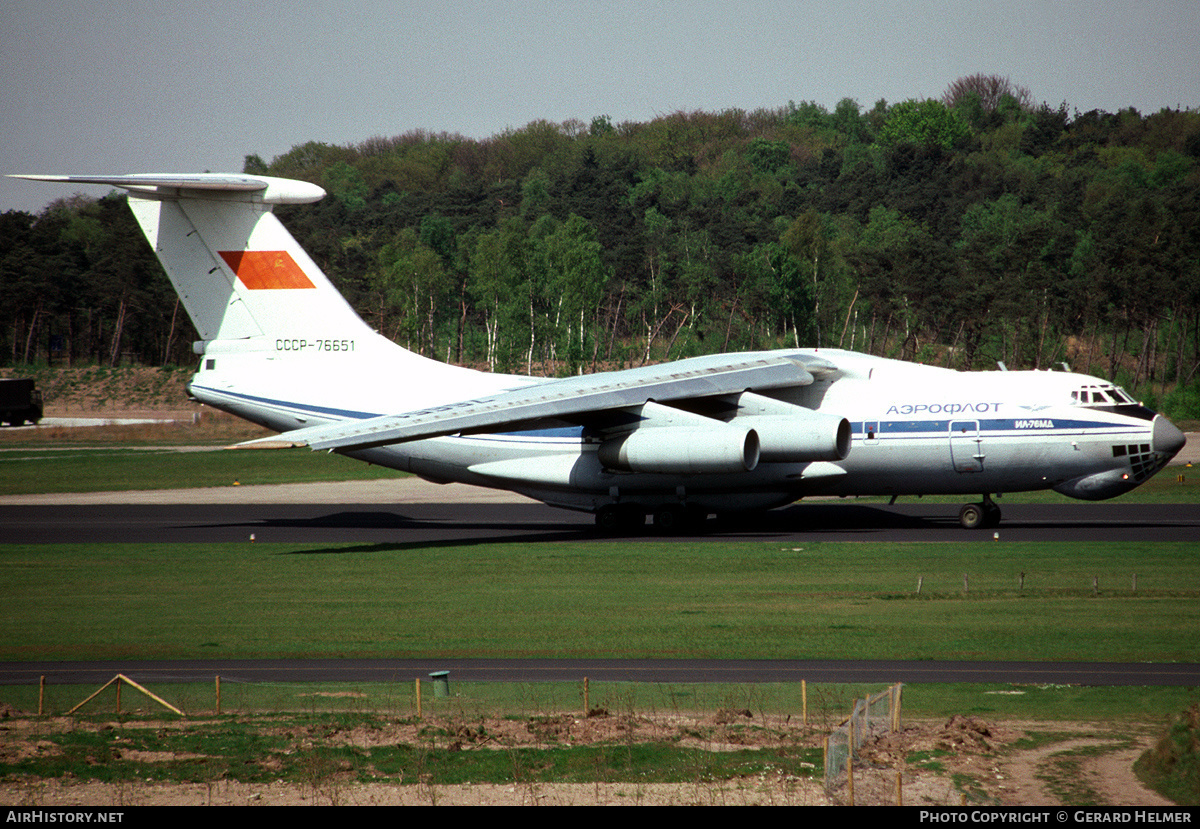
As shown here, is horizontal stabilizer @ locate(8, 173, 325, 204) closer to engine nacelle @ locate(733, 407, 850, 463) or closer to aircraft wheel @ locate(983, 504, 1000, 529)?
engine nacelle @ locate(733, 407, 850, 463)

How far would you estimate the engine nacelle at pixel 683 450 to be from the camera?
24.7 meters

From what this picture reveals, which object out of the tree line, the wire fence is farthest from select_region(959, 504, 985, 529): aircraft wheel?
the tree line

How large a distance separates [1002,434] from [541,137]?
530 feet

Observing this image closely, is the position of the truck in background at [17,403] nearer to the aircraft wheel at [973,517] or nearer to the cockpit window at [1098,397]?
the aircraft wheel at [973,517]

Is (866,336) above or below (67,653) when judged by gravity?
above

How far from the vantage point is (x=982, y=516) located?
84.9 ft

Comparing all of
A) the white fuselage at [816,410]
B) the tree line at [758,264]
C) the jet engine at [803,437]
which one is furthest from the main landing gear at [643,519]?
the tree line at [758,264]

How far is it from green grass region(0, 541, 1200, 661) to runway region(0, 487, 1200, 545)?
1675 millimetres

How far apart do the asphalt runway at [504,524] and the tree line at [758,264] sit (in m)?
36.2

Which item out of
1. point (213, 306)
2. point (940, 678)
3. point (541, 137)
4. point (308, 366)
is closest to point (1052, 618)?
point (940, 678)

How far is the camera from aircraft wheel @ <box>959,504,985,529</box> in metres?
25.9

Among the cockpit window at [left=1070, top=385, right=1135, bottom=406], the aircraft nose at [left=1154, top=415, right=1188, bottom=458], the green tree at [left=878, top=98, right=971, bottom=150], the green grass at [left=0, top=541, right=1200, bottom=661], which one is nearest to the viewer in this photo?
the green grass at [left=0, top=541, right=1200, bottom=661]

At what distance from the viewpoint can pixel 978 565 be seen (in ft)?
68.5

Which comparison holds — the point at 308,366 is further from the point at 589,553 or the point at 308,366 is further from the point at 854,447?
the point at 854,447
